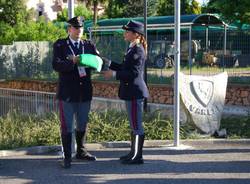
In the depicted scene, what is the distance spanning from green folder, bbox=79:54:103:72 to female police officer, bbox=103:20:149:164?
0.21 m

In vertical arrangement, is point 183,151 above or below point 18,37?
below

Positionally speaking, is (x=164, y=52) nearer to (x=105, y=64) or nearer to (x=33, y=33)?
(x=33, y=33)

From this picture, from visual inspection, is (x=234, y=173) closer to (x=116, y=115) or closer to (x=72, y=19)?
(x=72, y=19)

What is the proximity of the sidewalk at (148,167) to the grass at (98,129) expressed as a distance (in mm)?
528

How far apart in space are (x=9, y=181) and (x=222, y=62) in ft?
36.1

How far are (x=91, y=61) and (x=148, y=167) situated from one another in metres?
1.71

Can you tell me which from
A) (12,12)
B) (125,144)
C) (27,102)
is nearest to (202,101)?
(125,144)

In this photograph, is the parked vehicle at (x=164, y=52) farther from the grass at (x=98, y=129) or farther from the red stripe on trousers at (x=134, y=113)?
the red stripe on trousers at (x=134, y=113)

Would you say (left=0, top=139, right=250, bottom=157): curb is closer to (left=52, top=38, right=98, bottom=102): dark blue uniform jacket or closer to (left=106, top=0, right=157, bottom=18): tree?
(left=52, top=38, right=98, bottom=102): dark blue uniform jacket

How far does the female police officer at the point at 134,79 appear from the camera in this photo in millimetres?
8531

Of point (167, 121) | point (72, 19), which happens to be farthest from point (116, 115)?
point (72, 19)

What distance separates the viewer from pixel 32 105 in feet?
42.8

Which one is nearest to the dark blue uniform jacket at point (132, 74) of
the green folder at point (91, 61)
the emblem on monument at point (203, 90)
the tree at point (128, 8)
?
the green folder at point (91, 61)

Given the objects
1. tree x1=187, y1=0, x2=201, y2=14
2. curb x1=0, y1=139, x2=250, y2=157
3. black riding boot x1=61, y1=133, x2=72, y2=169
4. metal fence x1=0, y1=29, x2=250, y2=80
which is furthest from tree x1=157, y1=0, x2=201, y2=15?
black riding boot x1=61, y1=133, x2=72, y2=169
